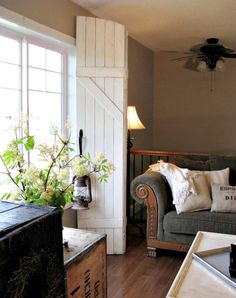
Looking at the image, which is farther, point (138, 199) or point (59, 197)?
point (138, 199)

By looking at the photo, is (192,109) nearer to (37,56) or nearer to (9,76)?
(37,56)

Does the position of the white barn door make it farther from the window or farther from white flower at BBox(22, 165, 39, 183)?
white flower at BBox(22, 165, 39, 183)

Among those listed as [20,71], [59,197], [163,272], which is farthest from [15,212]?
[163,272]

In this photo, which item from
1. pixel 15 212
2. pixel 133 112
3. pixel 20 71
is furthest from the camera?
pixel 133 112

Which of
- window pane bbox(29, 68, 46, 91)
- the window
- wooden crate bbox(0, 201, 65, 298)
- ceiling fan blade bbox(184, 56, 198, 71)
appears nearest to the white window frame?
the window

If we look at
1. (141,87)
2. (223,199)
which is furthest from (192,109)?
(223,199)

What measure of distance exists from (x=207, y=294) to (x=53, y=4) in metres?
2.61

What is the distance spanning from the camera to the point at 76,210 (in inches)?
141

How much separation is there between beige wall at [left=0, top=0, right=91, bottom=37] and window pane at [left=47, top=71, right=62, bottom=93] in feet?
1.34

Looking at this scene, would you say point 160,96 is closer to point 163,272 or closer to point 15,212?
point 163,272

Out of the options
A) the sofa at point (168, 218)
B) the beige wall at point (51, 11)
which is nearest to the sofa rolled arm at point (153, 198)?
the sofa at point (168, 218)

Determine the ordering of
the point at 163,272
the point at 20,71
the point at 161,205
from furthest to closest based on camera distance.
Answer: the point at 161,205 < the point at 163,272 < the point at 20,71

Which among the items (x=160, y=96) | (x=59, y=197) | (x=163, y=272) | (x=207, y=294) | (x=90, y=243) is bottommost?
(x=163, y=272)

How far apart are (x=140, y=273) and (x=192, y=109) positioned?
11.9 feet
